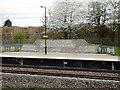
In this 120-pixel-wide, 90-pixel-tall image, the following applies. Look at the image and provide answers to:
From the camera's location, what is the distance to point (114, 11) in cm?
2142

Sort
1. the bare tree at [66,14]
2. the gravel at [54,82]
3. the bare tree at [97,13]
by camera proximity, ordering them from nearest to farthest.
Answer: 1. the gravel at [54,82]
2. the bare tree at [97,13]
3. the bare tree at [66,14]

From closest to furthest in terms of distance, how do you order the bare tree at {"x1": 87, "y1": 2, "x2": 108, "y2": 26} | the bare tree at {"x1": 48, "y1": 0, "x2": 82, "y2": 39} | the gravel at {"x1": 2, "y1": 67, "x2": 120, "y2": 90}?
1. the gravel at {"x1": 2, "y1": 67, "x2": 120, "y2": 90}
2. the bare tree at {"x1": 87, "y1": 2, "x2": 108, "y2": 26}
3. the bare tree at {"x1": 48, "y1": 0, "x2": 82, "y2": 39}

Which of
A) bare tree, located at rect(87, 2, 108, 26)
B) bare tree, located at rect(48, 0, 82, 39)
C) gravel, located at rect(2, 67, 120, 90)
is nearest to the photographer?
gravel, located at rect(2, 67, 120, 90)

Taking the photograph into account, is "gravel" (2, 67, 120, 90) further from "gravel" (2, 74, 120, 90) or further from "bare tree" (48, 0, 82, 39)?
"bare tree" (48, 0, 82, 39)

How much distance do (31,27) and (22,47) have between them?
28.1 feet

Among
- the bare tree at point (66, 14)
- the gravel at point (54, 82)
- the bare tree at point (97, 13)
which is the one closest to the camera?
the gravel at point (54, 82)

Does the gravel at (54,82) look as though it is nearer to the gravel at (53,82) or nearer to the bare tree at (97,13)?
the gravel at (53,82)

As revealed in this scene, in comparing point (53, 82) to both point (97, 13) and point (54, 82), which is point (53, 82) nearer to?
point (54, 82)

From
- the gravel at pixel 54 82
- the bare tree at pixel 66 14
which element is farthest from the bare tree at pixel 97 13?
the gravel at pixel 54 82

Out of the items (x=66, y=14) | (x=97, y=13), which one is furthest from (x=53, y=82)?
(x=97, y=13)

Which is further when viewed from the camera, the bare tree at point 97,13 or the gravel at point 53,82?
the bare tree at point 97,13

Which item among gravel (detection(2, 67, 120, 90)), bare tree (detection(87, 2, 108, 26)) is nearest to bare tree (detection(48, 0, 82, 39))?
bare tree (detection(87, 2, 108, 26))

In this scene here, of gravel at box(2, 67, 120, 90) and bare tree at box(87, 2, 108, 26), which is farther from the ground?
bare tree at box(87, 2, 108, 26)

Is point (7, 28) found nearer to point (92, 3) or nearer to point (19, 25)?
point (19, 25)
